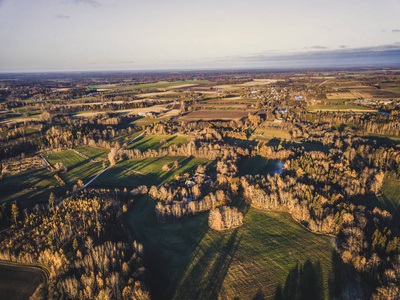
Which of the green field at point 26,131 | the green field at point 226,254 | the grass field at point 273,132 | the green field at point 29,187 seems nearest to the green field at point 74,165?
the green field at point 29,187

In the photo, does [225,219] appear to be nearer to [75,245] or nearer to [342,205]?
[342,205]

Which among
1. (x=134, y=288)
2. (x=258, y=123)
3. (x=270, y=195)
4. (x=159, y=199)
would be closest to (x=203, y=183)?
(x=159, y=199)

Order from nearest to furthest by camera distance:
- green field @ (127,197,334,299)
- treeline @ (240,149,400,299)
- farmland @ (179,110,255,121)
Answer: green field @ (127,197,334,299) < treeline @ (240,149,400,299) < farmland @ (179,110,255,121)

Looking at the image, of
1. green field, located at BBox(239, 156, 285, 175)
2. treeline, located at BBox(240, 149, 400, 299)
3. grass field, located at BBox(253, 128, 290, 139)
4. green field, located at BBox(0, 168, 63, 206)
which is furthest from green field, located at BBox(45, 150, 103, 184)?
grass field, located at BBox(253, 128, 290, 139)

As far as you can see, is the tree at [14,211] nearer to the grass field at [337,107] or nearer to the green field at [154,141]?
the green field at [154,141]

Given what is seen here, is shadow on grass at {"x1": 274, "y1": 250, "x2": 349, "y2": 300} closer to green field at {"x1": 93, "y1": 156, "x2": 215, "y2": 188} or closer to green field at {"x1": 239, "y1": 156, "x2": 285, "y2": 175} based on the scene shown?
green field at {"x1": 239, "y1": 156, "x2": 285, "y2": 175}

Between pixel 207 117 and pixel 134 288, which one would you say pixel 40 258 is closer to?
pixel 134 288
